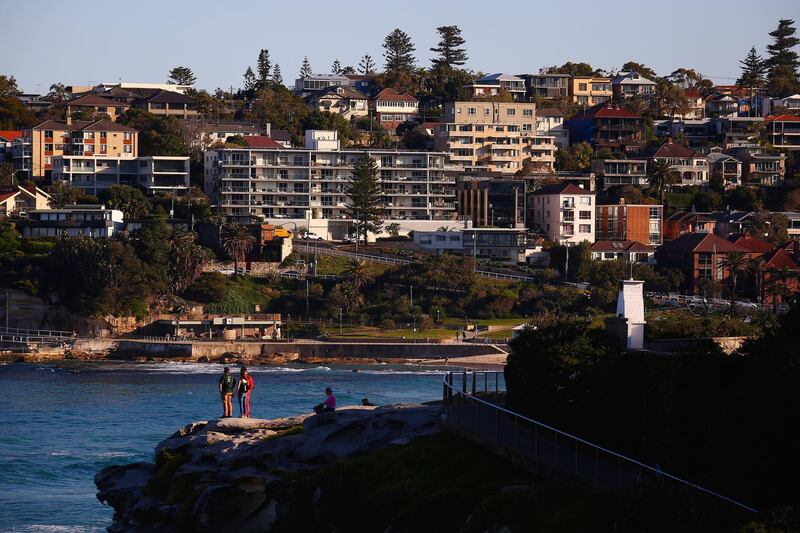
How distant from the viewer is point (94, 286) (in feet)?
320

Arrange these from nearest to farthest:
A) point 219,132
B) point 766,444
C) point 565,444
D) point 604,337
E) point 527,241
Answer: point 766,444
point 565,444
point 604,337
point 527,241
point 219,132

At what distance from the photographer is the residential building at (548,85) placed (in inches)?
6516

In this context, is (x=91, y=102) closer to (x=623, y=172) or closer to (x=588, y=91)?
(x=623, y=172)

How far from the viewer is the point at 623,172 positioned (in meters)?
132

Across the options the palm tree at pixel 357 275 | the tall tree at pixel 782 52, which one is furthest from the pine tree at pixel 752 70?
the palm tree at pixel 357 275

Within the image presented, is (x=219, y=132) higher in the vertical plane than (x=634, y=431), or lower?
higher

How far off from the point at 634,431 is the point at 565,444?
6.27 feet

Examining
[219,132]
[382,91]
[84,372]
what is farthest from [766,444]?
[382,91]

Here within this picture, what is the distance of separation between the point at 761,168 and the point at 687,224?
19.1m

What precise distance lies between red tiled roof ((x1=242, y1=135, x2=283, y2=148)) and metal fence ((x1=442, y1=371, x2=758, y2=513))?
325ft

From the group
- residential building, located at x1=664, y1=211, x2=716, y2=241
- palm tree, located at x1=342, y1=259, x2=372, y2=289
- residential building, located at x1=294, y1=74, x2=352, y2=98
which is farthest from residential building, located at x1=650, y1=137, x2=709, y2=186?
residential building, located at x1=294, y1=74, x2=352, y2=98

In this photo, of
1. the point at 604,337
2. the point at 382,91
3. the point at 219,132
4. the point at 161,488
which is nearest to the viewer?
the point at 604,337

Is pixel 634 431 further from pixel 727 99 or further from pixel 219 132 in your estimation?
pixel 727 99

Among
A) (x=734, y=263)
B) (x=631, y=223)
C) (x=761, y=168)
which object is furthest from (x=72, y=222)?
(x=761, y=168)
